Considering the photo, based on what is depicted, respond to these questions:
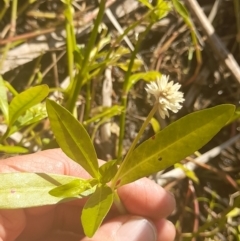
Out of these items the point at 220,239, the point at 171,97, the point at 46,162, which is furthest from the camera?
the point at 220,239

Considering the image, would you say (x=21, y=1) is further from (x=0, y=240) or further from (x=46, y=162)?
(x=0, y=240)

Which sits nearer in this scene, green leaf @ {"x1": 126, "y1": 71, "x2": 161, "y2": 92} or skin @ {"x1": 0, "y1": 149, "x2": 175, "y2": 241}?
skin @ {"x1": 0, "y1": 149, "x2": 175, "y2": 241}

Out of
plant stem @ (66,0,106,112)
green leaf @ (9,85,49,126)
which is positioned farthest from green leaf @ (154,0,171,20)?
green leaf @ (9,85,49,126)

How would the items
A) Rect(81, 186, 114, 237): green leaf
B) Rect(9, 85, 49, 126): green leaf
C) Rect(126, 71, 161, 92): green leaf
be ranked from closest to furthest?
1. Rect(81, 186, 114, 237): green leaf
2. Rect(9, 85, 49, 126): green leaf
3. Rect(126, 71, 161, 92): green leaf

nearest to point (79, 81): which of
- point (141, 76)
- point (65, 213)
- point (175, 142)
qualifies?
point (141, 76)

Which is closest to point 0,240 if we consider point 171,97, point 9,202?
point 9,202

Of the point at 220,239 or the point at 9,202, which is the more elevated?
the point at 9,202

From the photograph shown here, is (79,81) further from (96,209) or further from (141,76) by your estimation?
(96,209)

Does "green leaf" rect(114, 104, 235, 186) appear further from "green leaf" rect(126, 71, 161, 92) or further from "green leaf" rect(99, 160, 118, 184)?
"green leaf" rect(126, 71, 161, 92)
